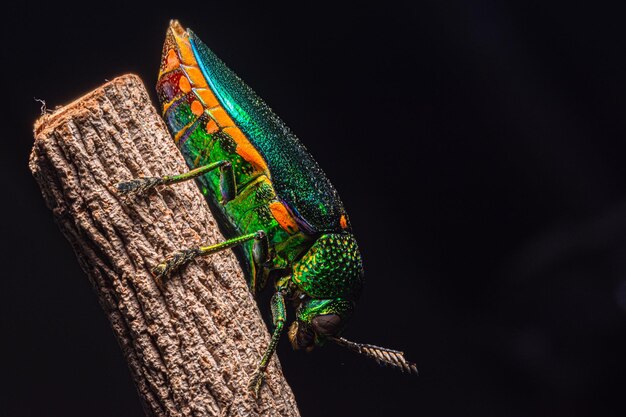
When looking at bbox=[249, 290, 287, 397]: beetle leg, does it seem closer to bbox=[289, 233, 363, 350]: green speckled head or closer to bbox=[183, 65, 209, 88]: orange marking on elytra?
bbox=[289, 233, 363, 350]: green speckled head

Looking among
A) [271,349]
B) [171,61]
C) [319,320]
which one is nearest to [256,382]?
[271,349]

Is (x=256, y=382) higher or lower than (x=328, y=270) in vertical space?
lower

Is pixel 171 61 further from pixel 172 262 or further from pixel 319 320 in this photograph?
pixel 319 320

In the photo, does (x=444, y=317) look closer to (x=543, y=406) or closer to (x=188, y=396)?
(x=543, y=406)

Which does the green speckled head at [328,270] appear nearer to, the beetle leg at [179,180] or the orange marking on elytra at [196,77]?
the beetle leg at [179,180]

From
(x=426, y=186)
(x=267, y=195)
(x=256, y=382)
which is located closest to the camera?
(x=256, y=382)

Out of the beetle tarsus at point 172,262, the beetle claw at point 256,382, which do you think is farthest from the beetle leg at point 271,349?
the beetle tarsus at point 172,262

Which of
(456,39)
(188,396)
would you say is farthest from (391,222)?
(188,396)
